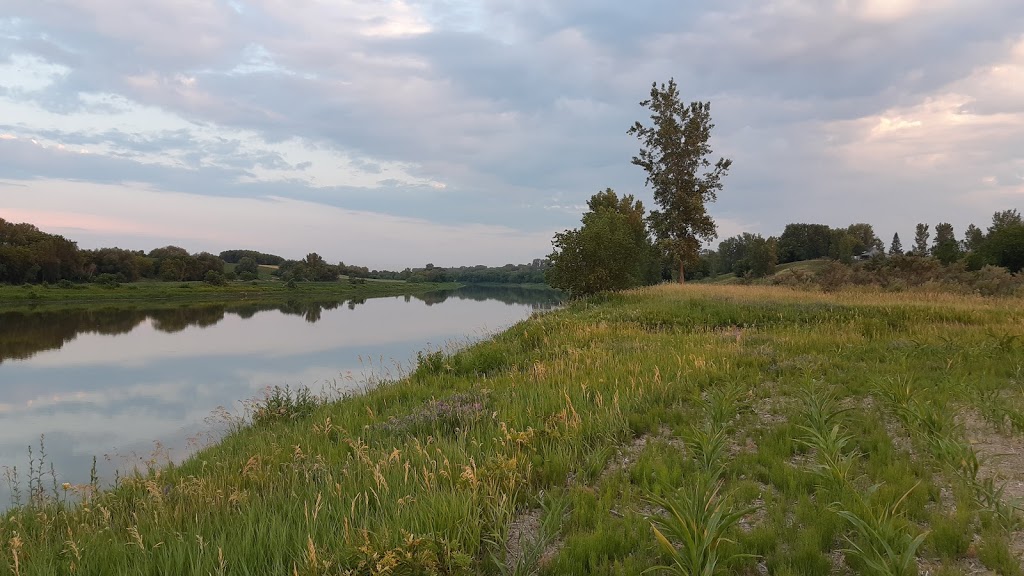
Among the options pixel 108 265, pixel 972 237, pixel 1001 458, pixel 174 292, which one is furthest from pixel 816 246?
pixel 108 265

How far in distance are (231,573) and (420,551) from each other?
1343 mm

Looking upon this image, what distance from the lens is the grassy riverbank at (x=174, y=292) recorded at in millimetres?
74375

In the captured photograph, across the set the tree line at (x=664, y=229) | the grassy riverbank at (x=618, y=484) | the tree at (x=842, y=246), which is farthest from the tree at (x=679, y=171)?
the tree at (x=842, y=246)

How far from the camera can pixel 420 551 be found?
11.0ft

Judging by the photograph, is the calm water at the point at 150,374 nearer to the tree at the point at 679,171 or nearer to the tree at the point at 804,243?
the tree at the point at 679,171

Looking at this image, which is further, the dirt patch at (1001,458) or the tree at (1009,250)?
the tree at (1009,250)

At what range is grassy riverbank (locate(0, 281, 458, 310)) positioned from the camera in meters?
74.4

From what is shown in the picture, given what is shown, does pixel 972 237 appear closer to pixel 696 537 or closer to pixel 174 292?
pixel 696 537

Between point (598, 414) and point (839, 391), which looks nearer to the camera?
point (598, 414)

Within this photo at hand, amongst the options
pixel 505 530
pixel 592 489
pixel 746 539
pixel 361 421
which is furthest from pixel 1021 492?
pixel 361 421

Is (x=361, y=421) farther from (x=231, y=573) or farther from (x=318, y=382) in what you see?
(x=318, y=382)

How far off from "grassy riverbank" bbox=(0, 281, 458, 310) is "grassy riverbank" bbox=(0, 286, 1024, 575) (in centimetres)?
8796

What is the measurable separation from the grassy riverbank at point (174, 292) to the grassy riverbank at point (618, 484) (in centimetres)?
8796

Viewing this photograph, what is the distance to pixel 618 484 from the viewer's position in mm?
4777
